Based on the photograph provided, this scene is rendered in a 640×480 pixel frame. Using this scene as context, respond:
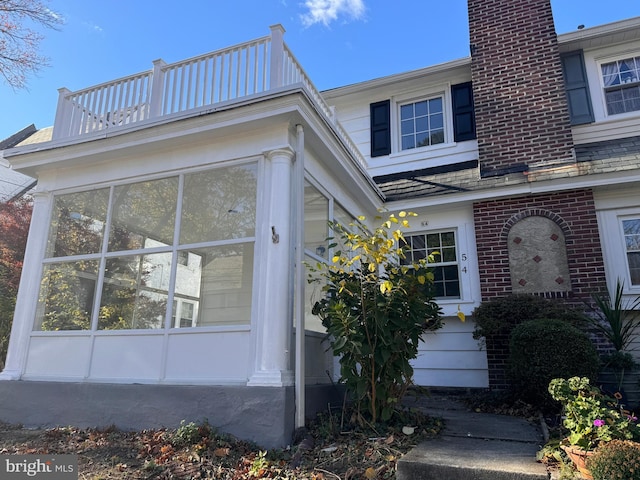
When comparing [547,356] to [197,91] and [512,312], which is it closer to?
[512,312]

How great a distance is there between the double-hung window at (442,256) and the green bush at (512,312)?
89cm

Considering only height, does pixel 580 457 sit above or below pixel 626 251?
below

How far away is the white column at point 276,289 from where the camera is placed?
4125 millimetres

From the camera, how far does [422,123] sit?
28.6ft

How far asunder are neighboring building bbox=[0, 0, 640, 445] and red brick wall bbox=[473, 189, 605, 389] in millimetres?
27

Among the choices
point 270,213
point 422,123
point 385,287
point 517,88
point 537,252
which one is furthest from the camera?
point 422,123

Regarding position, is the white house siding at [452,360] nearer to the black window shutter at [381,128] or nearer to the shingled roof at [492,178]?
the shingled roof at [492,178]

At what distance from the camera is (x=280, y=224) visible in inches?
175

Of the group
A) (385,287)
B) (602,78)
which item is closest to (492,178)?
(602,78)

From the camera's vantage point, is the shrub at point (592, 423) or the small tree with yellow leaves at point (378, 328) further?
the small tree with yellow leaves at point (378, 328)

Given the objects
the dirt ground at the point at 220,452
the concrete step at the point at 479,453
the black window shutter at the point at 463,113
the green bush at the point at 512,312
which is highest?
the black window shutter at the point at 463,113

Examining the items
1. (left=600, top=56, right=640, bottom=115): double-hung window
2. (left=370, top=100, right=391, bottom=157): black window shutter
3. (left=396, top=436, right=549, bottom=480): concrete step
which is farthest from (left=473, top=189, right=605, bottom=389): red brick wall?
(left=396, top=436, right=549, bottom=480): concrete step

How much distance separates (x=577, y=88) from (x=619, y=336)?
440 centimetres

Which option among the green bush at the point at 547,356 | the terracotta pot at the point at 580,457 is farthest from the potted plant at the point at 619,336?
the terracotta pot at the point at 580,457
